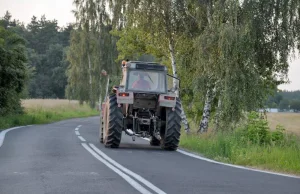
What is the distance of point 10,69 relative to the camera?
29500 millimetres

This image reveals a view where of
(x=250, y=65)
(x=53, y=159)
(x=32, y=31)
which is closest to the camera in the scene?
(x=53, y=159)

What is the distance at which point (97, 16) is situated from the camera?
58344 mm

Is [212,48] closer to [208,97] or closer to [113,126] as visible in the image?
[208,97]

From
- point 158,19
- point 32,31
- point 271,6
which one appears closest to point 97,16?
point 158,19

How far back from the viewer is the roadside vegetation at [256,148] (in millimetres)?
11987

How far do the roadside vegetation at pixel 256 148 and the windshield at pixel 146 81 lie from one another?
6.82 ft

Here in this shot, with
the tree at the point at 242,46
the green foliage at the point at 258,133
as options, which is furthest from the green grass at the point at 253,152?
the tree at the point at 242,46

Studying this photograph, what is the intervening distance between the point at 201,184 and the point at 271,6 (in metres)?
12.6

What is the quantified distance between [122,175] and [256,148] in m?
4.89

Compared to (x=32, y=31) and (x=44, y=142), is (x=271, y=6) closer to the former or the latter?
(x=44, y=142)

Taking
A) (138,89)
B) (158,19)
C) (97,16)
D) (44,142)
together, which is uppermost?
(97,16)

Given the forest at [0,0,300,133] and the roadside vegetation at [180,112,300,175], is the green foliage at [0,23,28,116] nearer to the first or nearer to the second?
the forest at [0,0,300,133]

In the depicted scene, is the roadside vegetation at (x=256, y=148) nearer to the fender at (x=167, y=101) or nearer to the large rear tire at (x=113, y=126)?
the fender at (x=167, y=101)

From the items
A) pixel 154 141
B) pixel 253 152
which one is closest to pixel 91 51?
pixel 154 141
